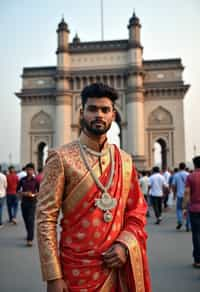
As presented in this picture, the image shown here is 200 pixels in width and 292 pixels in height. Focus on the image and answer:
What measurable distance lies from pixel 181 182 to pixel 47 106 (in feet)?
79.4

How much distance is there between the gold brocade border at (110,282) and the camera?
1.62 m

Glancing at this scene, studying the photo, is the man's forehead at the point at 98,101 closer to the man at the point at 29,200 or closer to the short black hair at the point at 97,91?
the short black hair at the point at 97,91

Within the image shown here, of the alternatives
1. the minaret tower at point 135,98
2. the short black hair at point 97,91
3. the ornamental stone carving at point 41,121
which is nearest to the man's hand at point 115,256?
the short black hair at point 97,91

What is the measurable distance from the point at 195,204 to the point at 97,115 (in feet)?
12.9

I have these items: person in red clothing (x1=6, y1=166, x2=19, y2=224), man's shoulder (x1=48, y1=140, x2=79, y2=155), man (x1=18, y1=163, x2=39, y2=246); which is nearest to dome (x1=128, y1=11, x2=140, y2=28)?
person in red clothing (x1=6, y1=166, x2=19, y2=224)

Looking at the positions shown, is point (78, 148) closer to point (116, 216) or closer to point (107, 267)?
point (116, 216)

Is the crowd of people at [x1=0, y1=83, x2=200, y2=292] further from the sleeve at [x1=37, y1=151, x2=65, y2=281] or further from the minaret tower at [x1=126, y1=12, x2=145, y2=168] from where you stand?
the minaret tower at [x1=126, y1=12, x2=145, y2=168]

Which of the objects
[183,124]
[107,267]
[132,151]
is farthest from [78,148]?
[183,124]

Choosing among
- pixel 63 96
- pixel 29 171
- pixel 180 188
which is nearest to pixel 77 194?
pixel 29 171

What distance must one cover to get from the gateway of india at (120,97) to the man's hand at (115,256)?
2707 cm

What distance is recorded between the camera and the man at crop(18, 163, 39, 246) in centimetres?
655

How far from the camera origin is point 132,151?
2862cm

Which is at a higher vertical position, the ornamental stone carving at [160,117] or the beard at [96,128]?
A: the ornamental stone carving at [160,117]

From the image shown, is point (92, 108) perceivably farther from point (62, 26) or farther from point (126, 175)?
point (62, 26)
